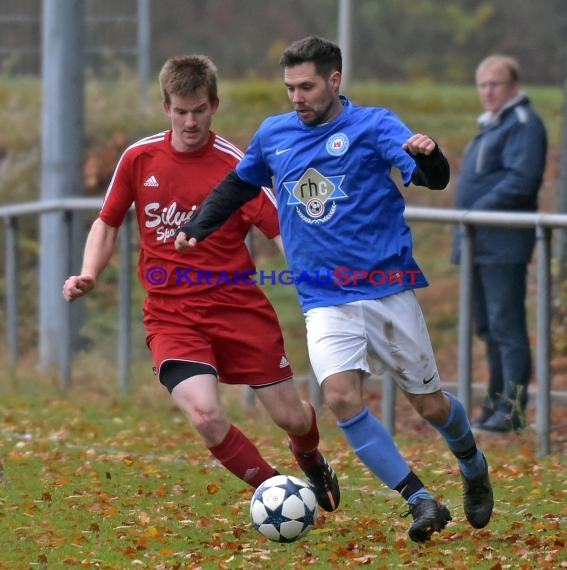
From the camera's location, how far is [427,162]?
6.52 m

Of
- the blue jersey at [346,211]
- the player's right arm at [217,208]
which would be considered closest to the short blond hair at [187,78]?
the player's right arm at [217,208]

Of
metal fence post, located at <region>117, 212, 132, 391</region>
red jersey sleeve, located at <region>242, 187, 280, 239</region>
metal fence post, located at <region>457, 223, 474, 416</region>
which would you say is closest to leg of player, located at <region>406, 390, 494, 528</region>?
red jersey sleeve, located at <region>242, 187, 280, 239</region>

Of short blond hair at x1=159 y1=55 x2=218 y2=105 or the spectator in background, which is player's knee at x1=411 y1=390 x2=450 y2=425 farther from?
the spectator in background

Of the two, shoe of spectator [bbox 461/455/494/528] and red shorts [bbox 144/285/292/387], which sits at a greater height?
red shorts [bbox 144/285/292/387]

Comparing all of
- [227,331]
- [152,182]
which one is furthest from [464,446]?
[152,182]

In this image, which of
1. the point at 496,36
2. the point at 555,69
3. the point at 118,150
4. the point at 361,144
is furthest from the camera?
the point at 496,36

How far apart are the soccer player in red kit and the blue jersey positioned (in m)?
0.64

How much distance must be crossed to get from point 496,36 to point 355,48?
427 cm

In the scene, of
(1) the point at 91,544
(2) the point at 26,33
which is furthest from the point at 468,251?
(2) the point at 26,33

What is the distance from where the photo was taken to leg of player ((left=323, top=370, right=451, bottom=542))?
22.4 feet

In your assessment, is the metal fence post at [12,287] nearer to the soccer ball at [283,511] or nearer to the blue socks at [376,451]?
the soccer ball at [283,511]

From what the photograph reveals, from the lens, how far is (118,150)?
19.9 metres

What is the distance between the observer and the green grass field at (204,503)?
675 cm

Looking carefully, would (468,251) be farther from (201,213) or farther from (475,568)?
(475,568)
